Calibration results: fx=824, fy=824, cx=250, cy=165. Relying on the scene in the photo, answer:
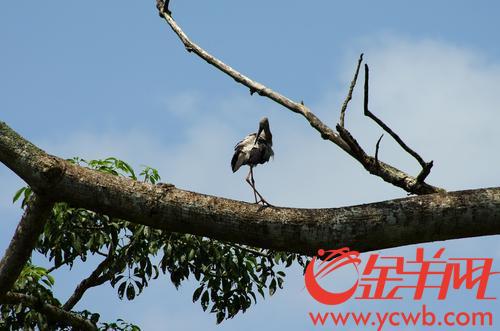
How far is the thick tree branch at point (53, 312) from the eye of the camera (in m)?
8.45

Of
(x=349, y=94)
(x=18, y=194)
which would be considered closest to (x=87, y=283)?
(x=18, y=194)

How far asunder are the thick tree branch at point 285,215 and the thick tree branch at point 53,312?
3.35 m

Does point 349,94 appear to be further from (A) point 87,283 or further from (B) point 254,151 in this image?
(A) point 87,283

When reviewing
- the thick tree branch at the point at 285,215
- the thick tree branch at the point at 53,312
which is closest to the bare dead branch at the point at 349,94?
the thick tree branch at the point at 285,215

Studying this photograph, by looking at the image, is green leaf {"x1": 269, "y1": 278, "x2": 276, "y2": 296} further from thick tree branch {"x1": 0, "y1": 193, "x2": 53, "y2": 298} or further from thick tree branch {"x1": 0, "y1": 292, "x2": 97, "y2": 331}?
thick tree branch {"x1": 0, "y1": 193, "x2": 53, "y2": 298}

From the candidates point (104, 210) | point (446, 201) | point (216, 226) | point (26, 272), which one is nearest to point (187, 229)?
point (216, 226)

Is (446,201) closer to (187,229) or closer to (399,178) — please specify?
(399,178)

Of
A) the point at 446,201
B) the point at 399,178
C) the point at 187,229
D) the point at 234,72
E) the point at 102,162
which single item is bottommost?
the point at 187,229

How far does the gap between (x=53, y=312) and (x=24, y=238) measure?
3.46 metres

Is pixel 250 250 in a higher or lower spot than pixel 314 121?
higher

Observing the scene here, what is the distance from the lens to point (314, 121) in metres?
6.46

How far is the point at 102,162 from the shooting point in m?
9.80

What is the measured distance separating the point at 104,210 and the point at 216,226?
2.49ft

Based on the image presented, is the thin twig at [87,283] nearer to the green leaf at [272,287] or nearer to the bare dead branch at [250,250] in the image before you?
the bare dead branch at [250,250]
